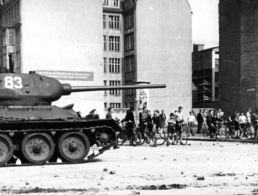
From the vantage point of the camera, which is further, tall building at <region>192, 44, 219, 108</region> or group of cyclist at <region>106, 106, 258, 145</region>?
tall building at <region>192, 44, 219, 108</region>

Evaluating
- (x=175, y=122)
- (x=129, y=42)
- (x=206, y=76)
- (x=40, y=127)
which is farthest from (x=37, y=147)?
(x=206, y=76)

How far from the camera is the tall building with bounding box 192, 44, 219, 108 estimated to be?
8949 centimetres

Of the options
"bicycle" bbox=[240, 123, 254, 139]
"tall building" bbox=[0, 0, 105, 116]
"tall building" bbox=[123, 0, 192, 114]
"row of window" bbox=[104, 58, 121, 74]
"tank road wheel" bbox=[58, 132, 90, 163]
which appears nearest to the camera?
"tank road wheel" bbox=[58, 132, 90, 163]

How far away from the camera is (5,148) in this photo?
18891mm

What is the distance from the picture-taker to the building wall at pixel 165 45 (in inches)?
3196

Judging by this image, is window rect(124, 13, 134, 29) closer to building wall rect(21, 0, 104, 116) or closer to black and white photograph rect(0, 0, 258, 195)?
black and white photograph rect(0, 0, 258, 195)

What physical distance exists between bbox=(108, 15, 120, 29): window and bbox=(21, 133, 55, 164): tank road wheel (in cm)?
6941

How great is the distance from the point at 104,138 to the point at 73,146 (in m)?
1.00

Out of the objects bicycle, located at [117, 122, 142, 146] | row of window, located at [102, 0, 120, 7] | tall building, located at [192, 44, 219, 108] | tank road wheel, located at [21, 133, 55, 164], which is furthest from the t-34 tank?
row of window, located at [102, 0, 120, 7]

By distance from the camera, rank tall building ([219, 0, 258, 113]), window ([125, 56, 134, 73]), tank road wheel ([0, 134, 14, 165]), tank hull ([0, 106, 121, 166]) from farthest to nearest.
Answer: window ([125, 56, 134, 73]) → tall building ([219, 0, 258, 113]) → tank hull ([0, 106, 121, 166]) → tank road wheel ([0, 134, 14, 165])

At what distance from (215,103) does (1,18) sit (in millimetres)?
27472

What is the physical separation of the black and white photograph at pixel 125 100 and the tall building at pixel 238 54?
116mm

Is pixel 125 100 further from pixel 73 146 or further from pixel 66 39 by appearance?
pixel 73 146

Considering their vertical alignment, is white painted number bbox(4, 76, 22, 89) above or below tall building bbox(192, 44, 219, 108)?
below
